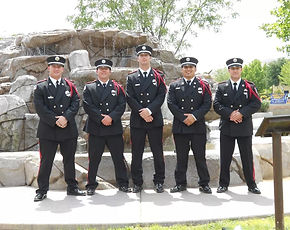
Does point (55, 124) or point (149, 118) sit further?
point (149, 118)

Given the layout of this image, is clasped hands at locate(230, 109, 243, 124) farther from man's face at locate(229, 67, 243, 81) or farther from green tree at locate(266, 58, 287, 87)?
green tree at locate(266, 58, 287, 87)

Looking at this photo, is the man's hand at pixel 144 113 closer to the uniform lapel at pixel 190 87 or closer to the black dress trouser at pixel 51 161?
the uniform lapel at pixel 190 87

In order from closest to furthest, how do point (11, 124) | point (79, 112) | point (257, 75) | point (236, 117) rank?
1. point (236, 117)
2. point (11, 124)
3. point (79, 112)
4. point (257, 75)

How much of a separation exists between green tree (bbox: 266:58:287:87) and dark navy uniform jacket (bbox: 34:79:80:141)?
55958mm

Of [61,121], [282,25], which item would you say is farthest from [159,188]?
[282,25]

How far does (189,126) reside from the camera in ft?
15.8

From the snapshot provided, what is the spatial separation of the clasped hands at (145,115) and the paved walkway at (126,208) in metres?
1.03

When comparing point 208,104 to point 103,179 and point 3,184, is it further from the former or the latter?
point 3,184

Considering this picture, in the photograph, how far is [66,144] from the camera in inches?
188

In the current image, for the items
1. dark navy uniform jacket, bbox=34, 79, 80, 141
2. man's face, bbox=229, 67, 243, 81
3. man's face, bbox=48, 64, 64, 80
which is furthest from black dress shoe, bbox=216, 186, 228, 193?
man's face, bbox=48, 64, 64, 80

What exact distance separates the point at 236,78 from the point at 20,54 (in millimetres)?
12700

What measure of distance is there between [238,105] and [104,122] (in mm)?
1879

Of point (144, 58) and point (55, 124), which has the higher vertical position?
point (144, 58)

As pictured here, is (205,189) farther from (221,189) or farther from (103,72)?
(103,72)
